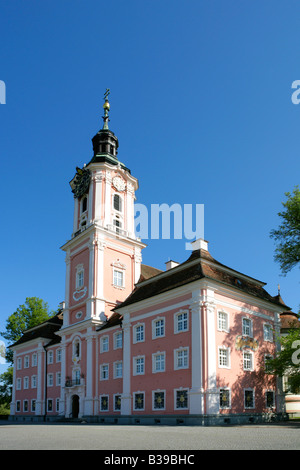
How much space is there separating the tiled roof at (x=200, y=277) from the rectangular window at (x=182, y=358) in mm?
4163

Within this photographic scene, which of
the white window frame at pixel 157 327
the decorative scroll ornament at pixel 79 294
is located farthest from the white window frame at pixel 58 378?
the white window frame at pixel 157 327

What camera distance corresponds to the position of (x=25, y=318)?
59.7 m

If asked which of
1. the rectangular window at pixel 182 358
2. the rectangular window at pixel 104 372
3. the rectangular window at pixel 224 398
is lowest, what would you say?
the rectangular window at pixel 224 398

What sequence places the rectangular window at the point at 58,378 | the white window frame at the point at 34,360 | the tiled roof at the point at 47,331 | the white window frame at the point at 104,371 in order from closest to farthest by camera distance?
the white window frame at the point at 104,371, the rectangular window at the point at 58,378, the tiled roof at the point at 47,331, the white window frame at the point at 34,360

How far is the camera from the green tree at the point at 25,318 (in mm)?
58969

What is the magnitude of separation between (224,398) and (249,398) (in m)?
2.95

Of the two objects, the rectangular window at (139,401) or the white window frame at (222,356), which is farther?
the rectangular window at (139,401)

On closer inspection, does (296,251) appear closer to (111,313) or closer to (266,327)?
(266,327)

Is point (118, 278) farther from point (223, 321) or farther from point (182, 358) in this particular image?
point (223, 321)

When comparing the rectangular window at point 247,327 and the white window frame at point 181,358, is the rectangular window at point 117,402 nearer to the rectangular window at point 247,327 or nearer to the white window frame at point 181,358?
the white window frame at point 181,358

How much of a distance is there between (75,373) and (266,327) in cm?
1788

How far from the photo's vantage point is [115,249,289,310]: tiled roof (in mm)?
30422
